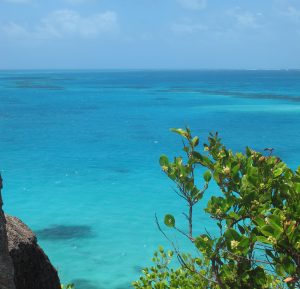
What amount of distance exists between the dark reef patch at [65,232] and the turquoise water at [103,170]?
0.09 feet

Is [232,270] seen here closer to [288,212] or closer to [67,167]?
[288,212]

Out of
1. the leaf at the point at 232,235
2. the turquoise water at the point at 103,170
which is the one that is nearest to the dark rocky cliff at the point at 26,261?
the leaf at the point at 232,235

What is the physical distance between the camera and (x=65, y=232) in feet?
44.4

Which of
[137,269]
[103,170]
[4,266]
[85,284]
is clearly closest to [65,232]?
[137,269]

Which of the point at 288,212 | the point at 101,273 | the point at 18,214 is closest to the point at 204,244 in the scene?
the point at 288,212

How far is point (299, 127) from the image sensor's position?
3206 cm

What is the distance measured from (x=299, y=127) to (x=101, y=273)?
23.8 metres

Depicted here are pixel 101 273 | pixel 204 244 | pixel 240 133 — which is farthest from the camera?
pixel 240 133

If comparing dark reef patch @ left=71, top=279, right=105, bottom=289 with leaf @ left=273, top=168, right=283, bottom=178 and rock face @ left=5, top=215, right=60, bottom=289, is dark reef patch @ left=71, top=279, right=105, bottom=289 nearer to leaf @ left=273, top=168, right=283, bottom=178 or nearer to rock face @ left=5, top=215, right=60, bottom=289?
rock face @ left=5, top=215, right=60, bottom=289

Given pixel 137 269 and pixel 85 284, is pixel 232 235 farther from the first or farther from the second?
pixel 137 269

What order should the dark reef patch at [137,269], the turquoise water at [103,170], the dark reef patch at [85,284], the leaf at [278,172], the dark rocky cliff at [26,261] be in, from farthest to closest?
the turquoise water at [103,170] → the dark reef patch at [137,269] → the dark reef patch at [85,284] → the dark rocky cliff at [26,261] → the leaf at [278,172]

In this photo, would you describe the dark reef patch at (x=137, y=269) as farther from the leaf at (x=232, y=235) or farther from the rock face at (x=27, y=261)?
the leaf at (x=232, y=235)

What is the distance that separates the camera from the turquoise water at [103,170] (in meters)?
12.4

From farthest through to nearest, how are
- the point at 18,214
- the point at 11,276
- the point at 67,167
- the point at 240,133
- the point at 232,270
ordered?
the point at 240,133 < the point at 67,167 < the point at 18,214 < the point at 11,276 < the point at 232,270
